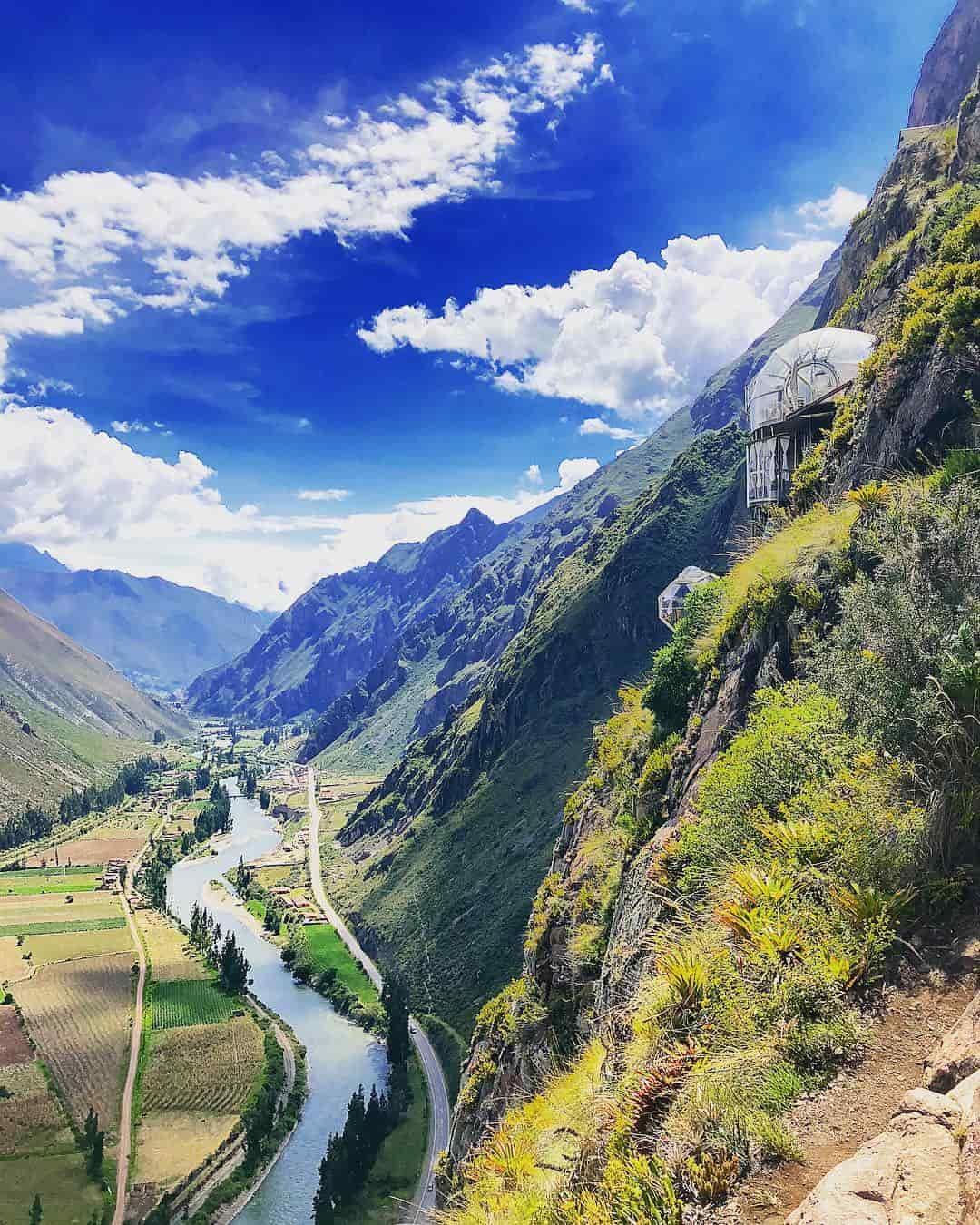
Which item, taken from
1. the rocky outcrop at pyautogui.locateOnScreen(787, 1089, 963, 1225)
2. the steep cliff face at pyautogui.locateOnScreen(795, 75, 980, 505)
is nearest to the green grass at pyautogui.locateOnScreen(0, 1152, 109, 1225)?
the rocky outcrop at pyautogui.locateOnScreen(787, 1089, 963, 1225)

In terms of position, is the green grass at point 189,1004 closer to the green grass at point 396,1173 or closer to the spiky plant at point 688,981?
the green grass at point 396,1173

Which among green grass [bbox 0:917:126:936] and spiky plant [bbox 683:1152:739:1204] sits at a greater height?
spiky plant [bbox 683:1152:739:1204]

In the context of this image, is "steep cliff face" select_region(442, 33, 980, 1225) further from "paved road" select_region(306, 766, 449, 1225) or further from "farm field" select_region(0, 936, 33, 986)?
"farm field" select_region(0, 936, 33, 986)

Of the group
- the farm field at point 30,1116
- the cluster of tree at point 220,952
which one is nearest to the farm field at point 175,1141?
the farm field at point 30,1116

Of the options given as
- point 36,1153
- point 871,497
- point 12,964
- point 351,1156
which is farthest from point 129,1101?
point 871,497

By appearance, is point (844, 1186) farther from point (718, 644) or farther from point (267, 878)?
point (267, 878)

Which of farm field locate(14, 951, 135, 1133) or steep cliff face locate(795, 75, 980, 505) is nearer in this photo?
steep cliff face locate(795, 75, 980, 505)

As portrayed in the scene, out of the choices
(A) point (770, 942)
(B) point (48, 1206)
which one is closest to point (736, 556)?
(A) point (770, 942)
